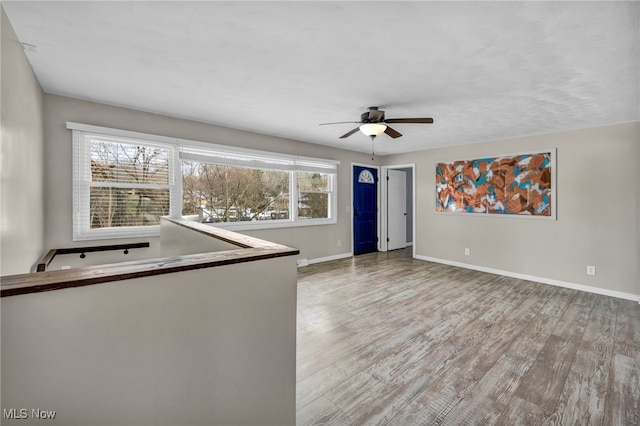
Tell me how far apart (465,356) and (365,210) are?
4.40 m

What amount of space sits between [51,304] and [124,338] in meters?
0.24

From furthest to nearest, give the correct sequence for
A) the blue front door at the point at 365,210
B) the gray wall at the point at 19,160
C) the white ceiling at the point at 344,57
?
the blue front door at the point at 365,210
the gray wall at the point at 19,160
the white ceiling at the point at 344,57

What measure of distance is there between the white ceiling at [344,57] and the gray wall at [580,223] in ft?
1.63

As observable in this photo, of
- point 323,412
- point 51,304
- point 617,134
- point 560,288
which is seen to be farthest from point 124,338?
point 617,134

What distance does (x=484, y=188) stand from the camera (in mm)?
5035

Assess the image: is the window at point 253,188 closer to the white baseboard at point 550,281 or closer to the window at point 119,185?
the window at point 119,185

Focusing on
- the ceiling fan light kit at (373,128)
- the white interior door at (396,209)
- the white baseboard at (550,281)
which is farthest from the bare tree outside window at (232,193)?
the white baseboard at (550,281)

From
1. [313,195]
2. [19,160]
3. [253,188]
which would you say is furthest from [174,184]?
[313,195]

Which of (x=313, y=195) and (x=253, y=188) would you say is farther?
(x=313, y=195)

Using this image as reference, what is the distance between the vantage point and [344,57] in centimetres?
219

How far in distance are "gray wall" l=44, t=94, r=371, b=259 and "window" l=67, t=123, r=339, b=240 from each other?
0.09 meters

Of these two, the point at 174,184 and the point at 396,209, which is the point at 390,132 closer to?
the point at 174,184

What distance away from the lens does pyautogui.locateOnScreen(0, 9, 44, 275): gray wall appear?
5.95 feet

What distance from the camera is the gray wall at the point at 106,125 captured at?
302 cm
